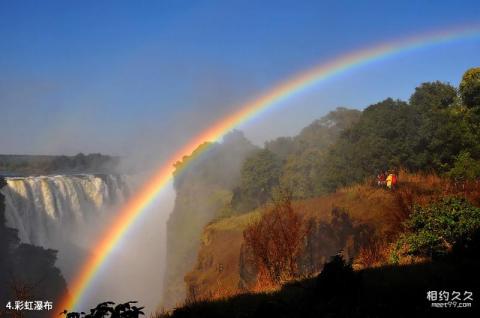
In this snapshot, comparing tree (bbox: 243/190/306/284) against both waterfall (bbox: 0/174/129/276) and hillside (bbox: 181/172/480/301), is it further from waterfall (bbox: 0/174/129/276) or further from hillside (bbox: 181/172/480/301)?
waterfall (bbox: 0/174/129/276)

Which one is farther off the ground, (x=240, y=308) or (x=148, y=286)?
(x=240, y=308)

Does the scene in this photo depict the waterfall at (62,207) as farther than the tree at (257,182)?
Yes

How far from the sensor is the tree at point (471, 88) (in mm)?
29089

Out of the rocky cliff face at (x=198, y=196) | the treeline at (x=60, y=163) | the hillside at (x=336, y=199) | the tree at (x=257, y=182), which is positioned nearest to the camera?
the hillside at (x=336, y=199)

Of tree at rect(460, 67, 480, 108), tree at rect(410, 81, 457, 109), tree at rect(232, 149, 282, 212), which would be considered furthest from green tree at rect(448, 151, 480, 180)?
tree at rect(232, 149, 282, 212)

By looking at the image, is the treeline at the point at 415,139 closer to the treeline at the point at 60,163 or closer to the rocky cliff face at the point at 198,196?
the rocky cliff face at the point at 198,196

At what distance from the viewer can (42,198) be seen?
50781mm

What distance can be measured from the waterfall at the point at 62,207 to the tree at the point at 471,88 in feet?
151

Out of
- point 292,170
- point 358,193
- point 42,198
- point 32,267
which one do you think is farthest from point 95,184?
point 358,193

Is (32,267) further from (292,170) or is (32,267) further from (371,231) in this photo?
(371,231)

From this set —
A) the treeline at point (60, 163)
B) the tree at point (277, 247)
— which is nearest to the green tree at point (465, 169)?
the tree at point (277, 247)

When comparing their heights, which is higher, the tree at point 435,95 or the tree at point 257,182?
the tree at point 435,95

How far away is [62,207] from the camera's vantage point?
5584cm

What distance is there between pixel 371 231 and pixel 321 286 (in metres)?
10.8
